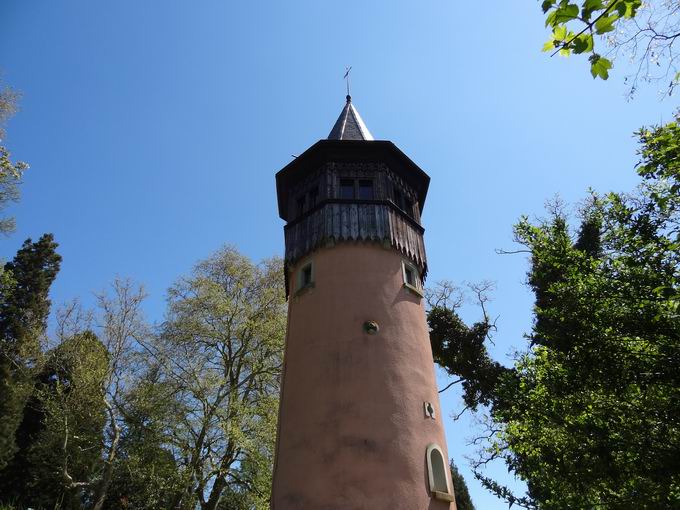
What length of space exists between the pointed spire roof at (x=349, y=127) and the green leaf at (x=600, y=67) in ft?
43.7

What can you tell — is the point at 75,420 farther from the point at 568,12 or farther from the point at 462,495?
the point at 462,495

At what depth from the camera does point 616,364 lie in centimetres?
841

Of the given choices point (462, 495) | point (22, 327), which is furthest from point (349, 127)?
point (462, 495)

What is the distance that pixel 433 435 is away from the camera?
11.5 meters

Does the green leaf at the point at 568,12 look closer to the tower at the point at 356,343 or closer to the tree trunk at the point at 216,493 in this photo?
the tower at the point at 356,343

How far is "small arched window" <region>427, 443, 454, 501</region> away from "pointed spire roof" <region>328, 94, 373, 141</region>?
35.5ft

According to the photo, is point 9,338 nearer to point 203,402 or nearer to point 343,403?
point 203,402

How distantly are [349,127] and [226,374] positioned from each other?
1161 cm

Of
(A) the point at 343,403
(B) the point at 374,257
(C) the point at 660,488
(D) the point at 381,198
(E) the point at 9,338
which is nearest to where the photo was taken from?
(C) the point at 660,488

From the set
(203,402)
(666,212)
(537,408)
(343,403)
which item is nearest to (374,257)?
(343,403)

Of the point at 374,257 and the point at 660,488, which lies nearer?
the point at 660,488

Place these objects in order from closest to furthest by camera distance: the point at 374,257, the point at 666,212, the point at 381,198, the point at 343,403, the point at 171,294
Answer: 1. the point at 666,212
2. the point at 343,403
3. the point at 374,257
4. the point at 381,198
5. the point at 171,294

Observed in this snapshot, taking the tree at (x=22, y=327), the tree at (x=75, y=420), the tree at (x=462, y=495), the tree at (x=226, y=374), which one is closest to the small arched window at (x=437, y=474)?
the tree at (x=226, y=374)

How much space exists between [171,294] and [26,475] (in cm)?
1605
